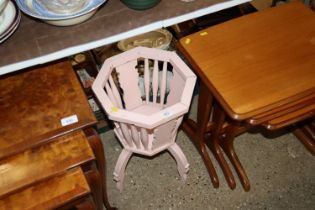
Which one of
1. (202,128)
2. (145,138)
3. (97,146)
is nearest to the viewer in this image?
(97,146)

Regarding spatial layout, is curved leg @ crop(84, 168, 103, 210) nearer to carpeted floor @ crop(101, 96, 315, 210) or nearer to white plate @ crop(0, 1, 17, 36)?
carpeted floor @ crop(101, 96, 315, 210)

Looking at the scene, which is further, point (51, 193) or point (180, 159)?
point (180, 159)

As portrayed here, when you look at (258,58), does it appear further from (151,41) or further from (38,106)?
(38,106)

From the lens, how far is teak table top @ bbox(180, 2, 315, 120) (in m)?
1.09

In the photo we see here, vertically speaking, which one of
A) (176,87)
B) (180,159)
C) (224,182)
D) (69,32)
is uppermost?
(69,32)

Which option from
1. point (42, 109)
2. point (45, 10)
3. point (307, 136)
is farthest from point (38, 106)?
point (307, 136)

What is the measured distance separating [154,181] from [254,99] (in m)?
0.71

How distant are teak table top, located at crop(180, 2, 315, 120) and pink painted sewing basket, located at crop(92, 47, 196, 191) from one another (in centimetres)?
10

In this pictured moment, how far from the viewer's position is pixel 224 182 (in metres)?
1.61

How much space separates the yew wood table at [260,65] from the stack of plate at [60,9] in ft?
1.21

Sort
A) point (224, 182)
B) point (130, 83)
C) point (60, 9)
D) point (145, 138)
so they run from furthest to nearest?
point (224, 182), point (130, 83), point (145, 138), point (60, 9)

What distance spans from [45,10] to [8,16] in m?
0.11

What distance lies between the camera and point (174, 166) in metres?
1.66

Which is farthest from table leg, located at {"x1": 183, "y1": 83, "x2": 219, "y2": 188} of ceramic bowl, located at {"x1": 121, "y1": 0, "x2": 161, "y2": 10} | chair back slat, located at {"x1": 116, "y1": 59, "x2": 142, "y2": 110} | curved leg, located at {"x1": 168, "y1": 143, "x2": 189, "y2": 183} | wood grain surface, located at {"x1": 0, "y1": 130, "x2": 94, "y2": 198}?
wood grain surface, located at {"x1": 0, "y1": 130, "x2": 94, "y2": 198}
